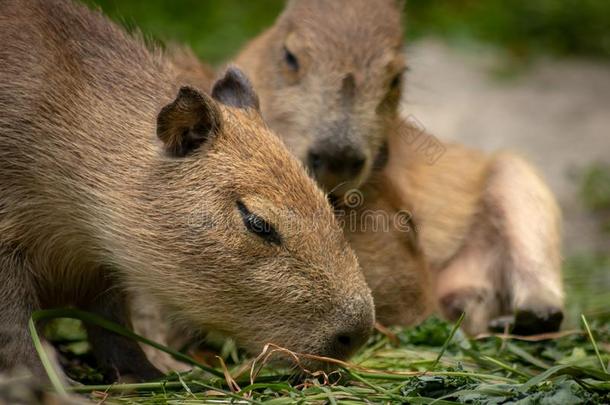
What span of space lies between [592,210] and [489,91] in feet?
8.71

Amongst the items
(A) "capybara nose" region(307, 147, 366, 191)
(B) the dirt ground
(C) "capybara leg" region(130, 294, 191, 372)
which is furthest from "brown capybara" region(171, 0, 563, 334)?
(B) the dirt ground

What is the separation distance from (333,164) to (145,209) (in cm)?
159

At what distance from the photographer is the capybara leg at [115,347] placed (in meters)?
5.53

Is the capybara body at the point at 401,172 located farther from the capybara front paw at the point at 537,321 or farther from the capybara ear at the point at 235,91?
the capybara ear at the point at 235,91

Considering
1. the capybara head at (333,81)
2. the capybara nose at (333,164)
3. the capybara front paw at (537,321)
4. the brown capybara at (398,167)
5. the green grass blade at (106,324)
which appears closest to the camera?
the green grass blade at (106,324)

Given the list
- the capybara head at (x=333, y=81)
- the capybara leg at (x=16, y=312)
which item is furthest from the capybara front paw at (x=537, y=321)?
the capybara leg at (x=16, y=312)

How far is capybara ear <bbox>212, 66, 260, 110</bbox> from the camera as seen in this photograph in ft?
18.3

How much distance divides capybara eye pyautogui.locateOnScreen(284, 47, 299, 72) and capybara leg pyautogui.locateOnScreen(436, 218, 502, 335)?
80.0 inches

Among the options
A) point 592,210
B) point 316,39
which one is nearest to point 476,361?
point 316,39

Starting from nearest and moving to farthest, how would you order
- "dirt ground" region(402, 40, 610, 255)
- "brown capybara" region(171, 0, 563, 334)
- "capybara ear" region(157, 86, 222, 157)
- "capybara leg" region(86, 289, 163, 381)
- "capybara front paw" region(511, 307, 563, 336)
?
"capybara ear" region(157, 86, 222, 157) < "capybara leg" region(86, 289, 163, 381) < "brown capybara" region(171, 0, 563, 334) < "capybara front paw" region(511, 307, 563, 336) < "dirt ground" region(402, 40, 610, 255)

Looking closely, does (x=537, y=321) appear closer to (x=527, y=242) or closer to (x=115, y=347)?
(x=527, y=242)

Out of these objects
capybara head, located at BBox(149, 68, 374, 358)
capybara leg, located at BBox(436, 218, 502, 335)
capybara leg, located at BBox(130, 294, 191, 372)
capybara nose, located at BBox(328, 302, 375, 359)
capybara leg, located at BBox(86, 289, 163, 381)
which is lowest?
capybara leg, located at BBox(436, 218, 502, 335)

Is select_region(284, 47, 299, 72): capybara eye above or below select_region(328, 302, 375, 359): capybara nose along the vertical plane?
above

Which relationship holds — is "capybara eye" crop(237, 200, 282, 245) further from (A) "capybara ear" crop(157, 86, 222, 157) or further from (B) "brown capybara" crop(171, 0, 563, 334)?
(B) "brown capybara" crop(171, 0, 563, 334)
